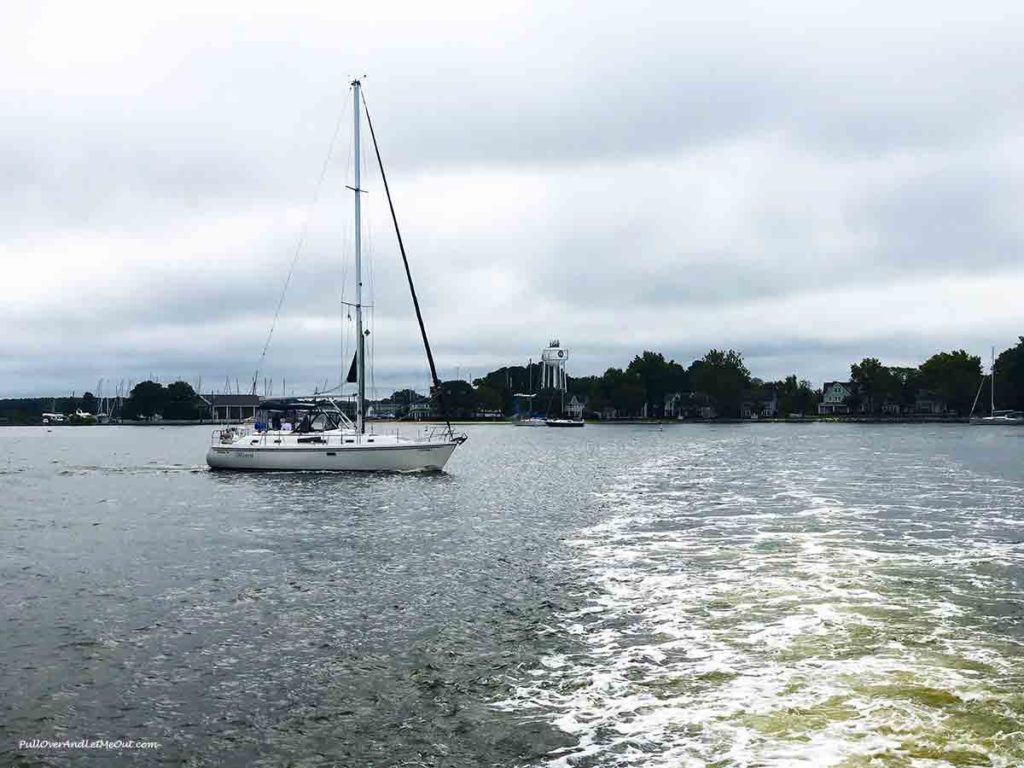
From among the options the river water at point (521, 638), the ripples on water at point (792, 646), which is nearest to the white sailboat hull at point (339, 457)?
the river water at point (521, 638)

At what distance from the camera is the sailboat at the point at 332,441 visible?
1929 inches

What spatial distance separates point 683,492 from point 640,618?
1053 inches

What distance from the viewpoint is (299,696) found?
11.9 m

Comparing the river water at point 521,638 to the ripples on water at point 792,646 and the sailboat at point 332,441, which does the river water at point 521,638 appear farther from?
the sailboat at point 332,441

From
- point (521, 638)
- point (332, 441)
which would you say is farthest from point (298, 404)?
point (521, 638)

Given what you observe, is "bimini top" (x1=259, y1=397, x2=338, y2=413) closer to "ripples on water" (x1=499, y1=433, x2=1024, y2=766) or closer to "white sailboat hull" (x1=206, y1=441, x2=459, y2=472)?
"white sailboat hull" (x1=206, y1=441, x2=459, y2=472)

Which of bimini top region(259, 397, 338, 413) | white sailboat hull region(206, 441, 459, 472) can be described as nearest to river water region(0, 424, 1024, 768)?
white sailboat hull region(206, 441, 459, 472)

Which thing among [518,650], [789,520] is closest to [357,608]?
[518,650]

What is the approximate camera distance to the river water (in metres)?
10.3

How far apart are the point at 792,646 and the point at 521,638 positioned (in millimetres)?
4301

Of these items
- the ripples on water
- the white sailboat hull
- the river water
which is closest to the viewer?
the ripples on water

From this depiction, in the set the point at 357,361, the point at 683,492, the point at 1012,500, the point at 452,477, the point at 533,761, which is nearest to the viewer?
the point at 533,761

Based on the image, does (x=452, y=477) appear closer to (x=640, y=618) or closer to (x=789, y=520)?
(x=789, y=520)

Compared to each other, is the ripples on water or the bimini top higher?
the bimini top
